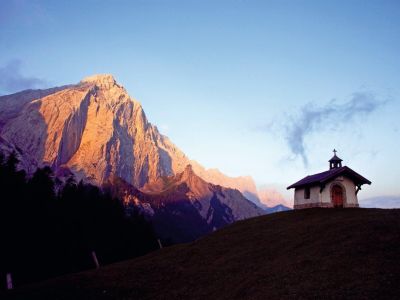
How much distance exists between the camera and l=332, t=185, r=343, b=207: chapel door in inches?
1991

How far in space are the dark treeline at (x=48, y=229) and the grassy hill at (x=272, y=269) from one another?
972 cm

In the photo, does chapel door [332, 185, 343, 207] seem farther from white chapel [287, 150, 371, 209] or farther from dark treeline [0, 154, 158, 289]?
dark treeline [0, 154, 158, 289]

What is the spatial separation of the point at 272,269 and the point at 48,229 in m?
32.7

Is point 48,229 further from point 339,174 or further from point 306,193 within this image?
point 339,174

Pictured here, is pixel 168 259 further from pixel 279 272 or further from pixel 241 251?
pixel 279 272

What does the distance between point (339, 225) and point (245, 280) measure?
14.1 m

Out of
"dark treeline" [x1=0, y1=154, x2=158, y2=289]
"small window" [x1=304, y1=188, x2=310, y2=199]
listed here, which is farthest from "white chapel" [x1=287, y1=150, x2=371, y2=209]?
"dark treeline" [x1=0, y1=154, x2=158, y2=289]

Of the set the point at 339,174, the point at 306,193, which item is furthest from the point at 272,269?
the point at 306,193

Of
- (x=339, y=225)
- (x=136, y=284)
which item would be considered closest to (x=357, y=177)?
(x=339, y=225)

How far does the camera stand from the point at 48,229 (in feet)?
149

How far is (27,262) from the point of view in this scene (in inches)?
1683

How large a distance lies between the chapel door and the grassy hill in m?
8.00

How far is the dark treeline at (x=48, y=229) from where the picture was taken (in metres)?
39.3

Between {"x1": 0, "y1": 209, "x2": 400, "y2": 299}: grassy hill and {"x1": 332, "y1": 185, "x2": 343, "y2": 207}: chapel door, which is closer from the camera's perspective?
{"x1": 0, "y1": 209, "x2": 400, "y2": 299}: grassy hill
